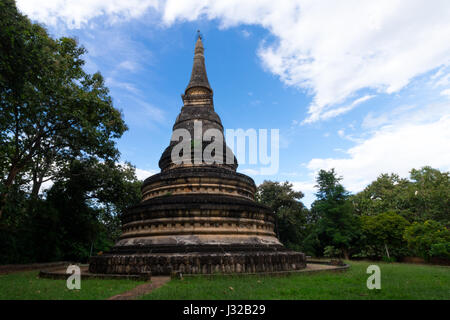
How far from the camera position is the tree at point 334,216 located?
96.0 feet

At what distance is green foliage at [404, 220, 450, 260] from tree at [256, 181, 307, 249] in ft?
41.9

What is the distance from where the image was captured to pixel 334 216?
3000 centimetres

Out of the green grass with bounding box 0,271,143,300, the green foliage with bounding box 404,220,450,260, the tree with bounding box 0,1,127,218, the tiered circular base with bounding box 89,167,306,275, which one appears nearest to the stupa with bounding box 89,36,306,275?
the tiered circular base with bounding box 89,167,306,275

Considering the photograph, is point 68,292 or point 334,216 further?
point 334,216

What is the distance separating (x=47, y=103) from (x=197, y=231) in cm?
1109

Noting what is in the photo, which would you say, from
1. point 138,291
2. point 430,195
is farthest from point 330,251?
point 138,291

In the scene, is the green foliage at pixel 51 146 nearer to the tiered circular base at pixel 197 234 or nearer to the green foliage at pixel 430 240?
the tiered circular base at pixel 197 234

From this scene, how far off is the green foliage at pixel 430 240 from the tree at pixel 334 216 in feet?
18.3

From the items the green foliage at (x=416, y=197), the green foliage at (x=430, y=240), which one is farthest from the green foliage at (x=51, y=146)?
the green foliage at (x=416, y=197)

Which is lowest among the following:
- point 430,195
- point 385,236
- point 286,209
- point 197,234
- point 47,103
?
point 385,236

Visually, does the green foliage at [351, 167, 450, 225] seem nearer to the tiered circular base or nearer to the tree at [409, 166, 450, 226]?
the tree at [409, 166, 450, 226]

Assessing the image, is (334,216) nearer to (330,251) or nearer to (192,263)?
(330,251)

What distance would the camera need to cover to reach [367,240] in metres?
31.4

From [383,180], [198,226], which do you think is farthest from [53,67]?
[383,180]
